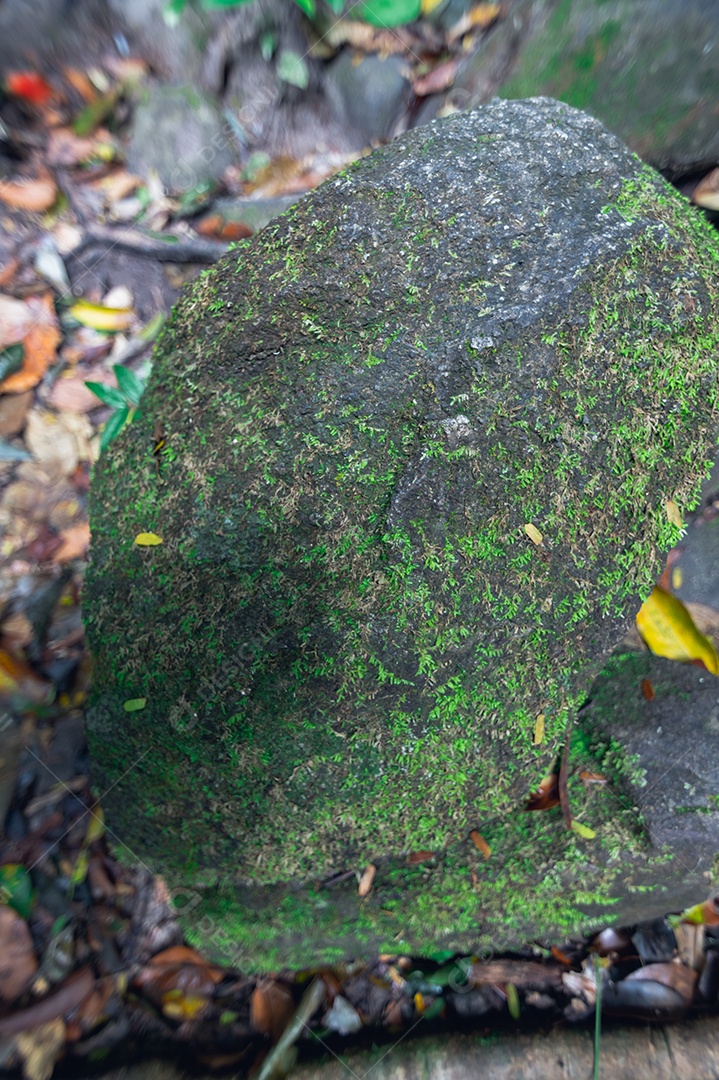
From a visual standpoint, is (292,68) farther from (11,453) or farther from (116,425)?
(116,425)

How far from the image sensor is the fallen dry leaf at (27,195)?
297 cm

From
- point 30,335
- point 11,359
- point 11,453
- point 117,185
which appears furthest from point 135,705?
point 117,185

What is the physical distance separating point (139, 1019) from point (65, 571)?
140 centimetres

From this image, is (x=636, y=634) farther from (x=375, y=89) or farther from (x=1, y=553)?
(x=375, y=89)

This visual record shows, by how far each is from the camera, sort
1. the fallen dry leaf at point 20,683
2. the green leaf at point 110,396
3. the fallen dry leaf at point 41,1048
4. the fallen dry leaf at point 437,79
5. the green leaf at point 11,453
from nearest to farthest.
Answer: the fallen dry leaf at point 41,1048 < the fallen dry leaf at point 20,683 < the green leaf at point 110,396 < the green leaf at point 11,453 < the fallen dry leaf at point 437,79

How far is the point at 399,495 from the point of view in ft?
4.10

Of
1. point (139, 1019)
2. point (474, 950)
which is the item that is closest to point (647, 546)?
point (474, 950)

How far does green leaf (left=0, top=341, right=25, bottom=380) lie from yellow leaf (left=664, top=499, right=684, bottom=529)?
2523mm

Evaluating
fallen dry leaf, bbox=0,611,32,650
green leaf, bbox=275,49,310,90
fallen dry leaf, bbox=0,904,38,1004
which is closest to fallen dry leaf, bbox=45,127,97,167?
green leaf, bbox=275,49,310,90

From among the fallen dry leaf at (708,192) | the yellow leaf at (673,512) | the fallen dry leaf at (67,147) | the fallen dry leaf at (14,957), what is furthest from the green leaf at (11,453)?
the fallen dry leaf at (708,192)

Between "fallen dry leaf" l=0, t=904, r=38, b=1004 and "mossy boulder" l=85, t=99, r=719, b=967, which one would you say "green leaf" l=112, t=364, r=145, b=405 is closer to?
"mossy boulder" l=85, t=99, r=719, b=967

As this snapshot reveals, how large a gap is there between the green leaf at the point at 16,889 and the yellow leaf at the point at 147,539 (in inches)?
43.5

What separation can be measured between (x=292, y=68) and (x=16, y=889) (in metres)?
3.90

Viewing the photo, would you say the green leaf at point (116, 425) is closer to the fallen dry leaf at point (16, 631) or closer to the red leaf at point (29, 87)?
the fallen dry leaf at point (16, 631)
